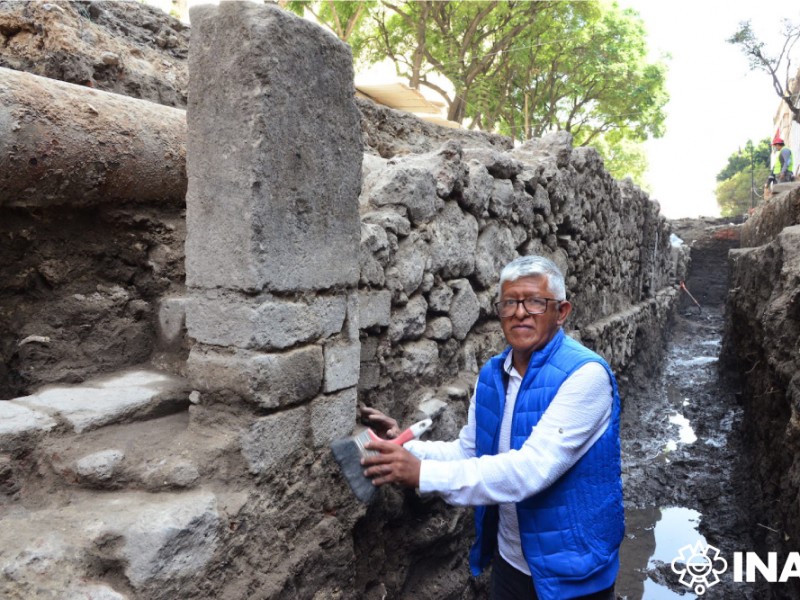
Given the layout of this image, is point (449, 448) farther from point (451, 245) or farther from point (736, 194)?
point (736, 194)

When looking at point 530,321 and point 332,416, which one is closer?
point 530,321

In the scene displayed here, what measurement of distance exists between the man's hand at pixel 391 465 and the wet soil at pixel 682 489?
8.13 feet

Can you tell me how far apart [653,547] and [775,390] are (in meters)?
1.37

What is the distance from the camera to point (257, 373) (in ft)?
6.12

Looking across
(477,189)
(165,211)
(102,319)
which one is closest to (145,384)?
(102,319)

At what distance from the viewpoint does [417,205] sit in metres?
2.95

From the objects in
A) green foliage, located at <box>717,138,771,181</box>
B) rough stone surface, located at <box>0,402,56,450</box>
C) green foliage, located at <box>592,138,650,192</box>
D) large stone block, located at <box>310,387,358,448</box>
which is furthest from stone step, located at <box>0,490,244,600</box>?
green foliage, located at <box>717,138,771,181</box>

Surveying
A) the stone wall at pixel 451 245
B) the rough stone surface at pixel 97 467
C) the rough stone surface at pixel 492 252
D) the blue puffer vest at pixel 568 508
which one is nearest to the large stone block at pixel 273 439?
the rough stone surface at pixel 97 467

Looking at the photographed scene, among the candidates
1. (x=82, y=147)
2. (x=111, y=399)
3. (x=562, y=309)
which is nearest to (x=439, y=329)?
(x=562, y=309)

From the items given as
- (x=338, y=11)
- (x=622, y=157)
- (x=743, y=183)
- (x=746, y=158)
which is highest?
(x=746, y=158)

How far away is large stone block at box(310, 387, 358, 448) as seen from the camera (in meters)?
2.12

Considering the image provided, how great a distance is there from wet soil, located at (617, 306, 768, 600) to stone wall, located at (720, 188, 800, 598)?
269 millimetres

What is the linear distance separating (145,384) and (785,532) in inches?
135

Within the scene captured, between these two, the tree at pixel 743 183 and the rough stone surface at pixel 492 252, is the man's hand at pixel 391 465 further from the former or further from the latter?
the tree at pixel 743 183
